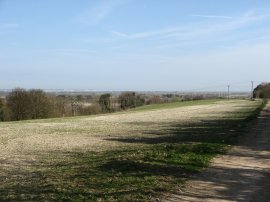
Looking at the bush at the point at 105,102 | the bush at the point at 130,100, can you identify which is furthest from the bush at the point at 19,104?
the bush at the point at 130,100

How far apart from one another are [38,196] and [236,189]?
13.6 ft

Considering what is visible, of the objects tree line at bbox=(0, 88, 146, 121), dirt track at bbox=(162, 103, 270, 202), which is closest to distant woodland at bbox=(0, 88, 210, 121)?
tree line at bbox=(0, 88, 146, 121)

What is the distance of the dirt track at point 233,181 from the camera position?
9.40m

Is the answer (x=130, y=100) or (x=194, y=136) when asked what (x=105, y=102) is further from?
(x=194, y=136)

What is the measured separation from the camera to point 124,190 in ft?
32.1

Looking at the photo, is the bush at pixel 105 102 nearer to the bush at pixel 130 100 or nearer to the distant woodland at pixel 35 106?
the bush at pixel 130 100

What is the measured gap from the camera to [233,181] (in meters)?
11.1

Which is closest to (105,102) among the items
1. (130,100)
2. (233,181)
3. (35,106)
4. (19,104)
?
(130,100)

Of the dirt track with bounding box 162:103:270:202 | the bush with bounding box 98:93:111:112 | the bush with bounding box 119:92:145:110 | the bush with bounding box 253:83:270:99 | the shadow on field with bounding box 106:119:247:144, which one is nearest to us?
the dirt track with bounding box 162:103:270:202

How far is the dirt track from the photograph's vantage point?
30.8ft

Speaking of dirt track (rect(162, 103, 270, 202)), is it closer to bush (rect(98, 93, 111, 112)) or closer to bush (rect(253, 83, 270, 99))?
bush (rect(98, 93, 111, 112))

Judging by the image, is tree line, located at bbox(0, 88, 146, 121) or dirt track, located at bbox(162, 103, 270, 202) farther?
tree line, located at bbox(0, 88, 146, 121)

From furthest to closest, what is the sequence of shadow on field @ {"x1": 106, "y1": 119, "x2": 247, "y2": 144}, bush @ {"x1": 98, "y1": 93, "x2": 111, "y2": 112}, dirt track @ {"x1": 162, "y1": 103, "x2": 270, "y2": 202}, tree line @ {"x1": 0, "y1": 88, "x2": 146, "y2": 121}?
bush @ {"x1": 98, "y1": 93, "x2": 111, "y2": 112} < tree line @ {"x1": 0, "y1": 88, "x2": 146, "y2": 121} < shadow on field @ {"x1": 106, "y1": 119, "x2": 247, "y2": 144} < dirt track @ {"x1": 162, "y1": 103, "x2": 270, "y2": 202}

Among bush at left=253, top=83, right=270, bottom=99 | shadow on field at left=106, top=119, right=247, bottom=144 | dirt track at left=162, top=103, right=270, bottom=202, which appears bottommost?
shadow on field at left=106, top=119, right=247, bottom=144
